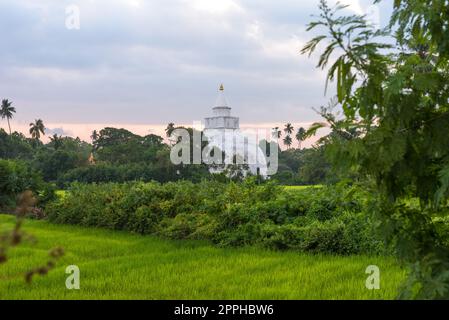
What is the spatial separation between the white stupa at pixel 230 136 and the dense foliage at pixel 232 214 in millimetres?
55971

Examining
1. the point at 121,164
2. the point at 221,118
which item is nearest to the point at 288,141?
the point at 221,118

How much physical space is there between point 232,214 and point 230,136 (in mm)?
62695

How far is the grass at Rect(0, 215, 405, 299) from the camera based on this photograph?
6.44m

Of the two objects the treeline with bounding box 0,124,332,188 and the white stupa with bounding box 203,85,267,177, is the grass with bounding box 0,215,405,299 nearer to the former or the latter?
the treeline with bounding box 0,124,332,188

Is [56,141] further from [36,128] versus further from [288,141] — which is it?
[288,141]

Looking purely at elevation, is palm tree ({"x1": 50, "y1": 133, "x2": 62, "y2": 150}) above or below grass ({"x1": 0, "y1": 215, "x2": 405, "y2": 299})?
above

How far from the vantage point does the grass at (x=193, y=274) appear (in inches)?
254

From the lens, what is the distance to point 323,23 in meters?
3.30

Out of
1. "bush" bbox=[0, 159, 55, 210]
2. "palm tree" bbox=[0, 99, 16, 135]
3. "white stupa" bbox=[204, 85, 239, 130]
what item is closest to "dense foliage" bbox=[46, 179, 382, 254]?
"bush" bbox=[0, 159, 55, 210]

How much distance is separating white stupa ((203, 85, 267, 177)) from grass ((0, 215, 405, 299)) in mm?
60507

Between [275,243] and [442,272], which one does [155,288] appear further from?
[442,272]

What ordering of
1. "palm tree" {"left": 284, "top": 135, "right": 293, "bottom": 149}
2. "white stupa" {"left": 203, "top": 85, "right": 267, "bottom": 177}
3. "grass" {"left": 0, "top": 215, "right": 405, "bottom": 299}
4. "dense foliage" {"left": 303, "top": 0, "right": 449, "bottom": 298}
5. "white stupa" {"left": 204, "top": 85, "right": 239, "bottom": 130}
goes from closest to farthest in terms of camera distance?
"dense foliage" {"left": 303, "top": 0, "right": 449, "bottom": 298} → "grass" {"left": 0, "top": 215, "right": 405, "bottom": 299} → "white stupa" {"left": 203, "top": 85, "right": 267, "bottom": 177} → "white stupa" {"left": 204, "top": 85, "right": 239, "bottom": 130} → "palm tree" {"left": 284, "top": 135, "right": 293, "bottom": 149}

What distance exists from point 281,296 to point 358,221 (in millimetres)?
3893
